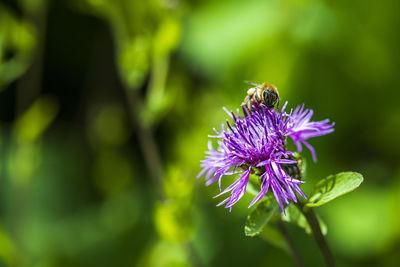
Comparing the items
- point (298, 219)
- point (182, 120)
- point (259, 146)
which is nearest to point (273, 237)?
point (298, 219)

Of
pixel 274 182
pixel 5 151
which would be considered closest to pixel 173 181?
pixel 274 182

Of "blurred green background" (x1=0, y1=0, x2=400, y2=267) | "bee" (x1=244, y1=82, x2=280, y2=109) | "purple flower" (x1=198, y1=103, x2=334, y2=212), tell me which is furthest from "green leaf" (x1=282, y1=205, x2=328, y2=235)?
"blurred green background" (x1=0, y1=0, x2=400, y2=267)

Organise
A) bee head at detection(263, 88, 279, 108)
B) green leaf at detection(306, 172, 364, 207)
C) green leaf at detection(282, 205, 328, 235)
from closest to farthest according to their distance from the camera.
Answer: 1. green leaf at detection(306, 172, 364, 207)
2. green leaf at detection(282, 205, 328, 235)
3. bee head at detection(263, 88, 279, 108)

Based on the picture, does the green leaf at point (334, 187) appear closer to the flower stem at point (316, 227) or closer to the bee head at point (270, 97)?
the flower stem at point (316, 227)

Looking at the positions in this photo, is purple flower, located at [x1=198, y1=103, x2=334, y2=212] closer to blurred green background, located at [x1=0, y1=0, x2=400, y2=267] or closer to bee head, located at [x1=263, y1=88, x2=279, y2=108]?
bee head, located at [x1=263, y1=88, x2=279, y2=108]

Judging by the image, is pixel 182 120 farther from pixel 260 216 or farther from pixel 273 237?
pixel 260 216

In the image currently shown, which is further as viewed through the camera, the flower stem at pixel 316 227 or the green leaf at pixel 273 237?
the green leaf at pixel 273 237

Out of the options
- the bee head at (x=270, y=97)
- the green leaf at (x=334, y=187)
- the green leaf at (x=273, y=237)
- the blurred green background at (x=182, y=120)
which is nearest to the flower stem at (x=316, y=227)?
the green leaf at (x=334, y=187)
